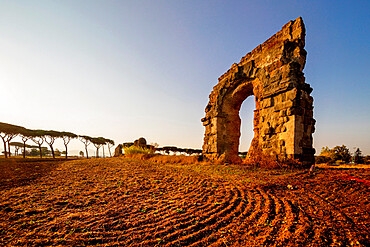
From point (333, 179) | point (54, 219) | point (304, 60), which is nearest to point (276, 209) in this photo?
point (333, 179)

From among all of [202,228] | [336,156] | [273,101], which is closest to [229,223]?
[202,228]

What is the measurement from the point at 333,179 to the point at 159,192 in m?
3.74

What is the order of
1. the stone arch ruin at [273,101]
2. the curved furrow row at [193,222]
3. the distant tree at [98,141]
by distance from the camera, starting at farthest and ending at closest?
the distant tree at [98,141], the stone arch ruin at [273,101], the curved furrow row at [193,222]

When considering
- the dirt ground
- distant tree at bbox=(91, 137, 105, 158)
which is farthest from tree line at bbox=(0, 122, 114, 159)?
the dirt ground

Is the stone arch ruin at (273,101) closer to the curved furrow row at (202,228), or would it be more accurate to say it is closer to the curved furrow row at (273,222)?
the curved furrow row at (273,222)

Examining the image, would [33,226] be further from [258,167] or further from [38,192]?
[258,167]

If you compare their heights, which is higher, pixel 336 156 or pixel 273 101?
pixel 273 101

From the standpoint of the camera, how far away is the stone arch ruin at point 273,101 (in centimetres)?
532

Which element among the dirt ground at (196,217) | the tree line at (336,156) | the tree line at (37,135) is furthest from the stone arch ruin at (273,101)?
the tree line at (37,135)

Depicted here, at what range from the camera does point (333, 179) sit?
3.22 meters

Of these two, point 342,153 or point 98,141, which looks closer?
point 342,153

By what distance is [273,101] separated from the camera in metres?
6.14

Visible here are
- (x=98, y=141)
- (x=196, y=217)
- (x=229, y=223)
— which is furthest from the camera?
(x=98, y=141)

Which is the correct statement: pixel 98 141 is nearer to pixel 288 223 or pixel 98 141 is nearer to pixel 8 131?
pixel 8 131
